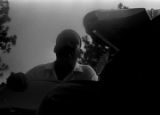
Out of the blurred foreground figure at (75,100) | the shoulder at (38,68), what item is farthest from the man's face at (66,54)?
the blurred foreground figure at (75,100)

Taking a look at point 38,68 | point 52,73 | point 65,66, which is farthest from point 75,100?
point 38,68

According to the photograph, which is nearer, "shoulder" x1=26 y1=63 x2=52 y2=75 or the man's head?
the man's head

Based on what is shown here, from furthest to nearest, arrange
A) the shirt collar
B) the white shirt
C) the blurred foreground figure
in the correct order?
the shirt collar → the white shirt → the blurred foreground figure

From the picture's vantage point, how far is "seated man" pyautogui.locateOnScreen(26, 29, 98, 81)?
13.7 feet

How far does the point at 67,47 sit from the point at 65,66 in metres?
0.32

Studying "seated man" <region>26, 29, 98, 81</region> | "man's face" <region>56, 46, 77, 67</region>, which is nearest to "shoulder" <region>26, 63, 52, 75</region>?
"seated man" <region>26, 29, 98, 81</region>

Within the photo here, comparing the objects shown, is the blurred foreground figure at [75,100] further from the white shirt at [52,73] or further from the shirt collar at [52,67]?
the shirt collar at [52,67]

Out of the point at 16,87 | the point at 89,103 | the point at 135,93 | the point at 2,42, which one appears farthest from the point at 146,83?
the point at 2,42

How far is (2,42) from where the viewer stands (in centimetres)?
4388

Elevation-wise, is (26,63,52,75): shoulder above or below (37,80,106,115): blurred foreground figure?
below

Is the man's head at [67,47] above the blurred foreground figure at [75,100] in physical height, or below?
below

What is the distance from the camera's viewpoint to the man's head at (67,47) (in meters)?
4.16

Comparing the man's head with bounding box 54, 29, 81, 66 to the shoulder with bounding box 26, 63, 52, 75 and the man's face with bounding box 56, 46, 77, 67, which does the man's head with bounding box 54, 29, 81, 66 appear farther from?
the shoulder with bounding box 26, 63, 52, 75

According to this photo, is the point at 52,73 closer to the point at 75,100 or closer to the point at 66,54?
the point at 66,54
